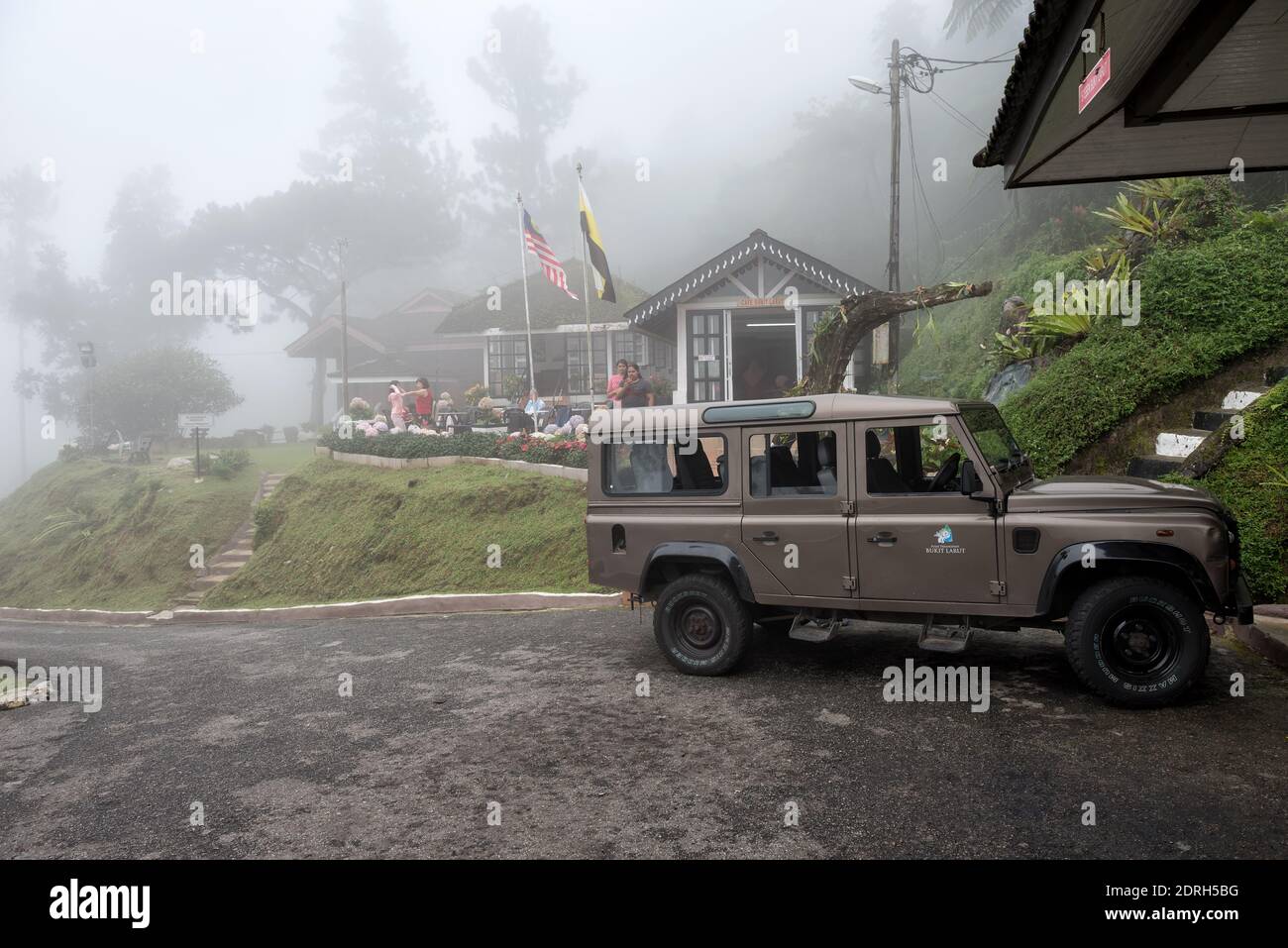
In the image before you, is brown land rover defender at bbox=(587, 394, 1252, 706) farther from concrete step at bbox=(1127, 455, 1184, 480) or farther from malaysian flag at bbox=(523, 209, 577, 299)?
malaysian flag at bbox=(523, 209, 577, 299)

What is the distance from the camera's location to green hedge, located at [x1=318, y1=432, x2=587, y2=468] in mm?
16547

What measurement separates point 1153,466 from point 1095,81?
5.34 m

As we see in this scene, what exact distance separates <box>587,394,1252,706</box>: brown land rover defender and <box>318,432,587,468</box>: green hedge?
9.14 metres

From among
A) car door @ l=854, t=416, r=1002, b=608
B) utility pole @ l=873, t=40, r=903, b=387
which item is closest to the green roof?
utility pole @ l=873, t=40, r=903, b=387

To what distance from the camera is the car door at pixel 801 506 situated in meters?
6.06

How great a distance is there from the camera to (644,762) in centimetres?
495

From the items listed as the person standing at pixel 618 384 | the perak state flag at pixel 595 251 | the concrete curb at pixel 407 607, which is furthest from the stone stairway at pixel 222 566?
the perak state flag at pixel 595 251

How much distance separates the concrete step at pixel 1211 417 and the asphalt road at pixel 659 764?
10.8 ft

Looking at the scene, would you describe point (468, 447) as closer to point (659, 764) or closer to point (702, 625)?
point (702, 625)

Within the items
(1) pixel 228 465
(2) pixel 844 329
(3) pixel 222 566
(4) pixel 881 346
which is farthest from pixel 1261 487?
(1) pixel 228 465

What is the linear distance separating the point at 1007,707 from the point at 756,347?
2017cm
